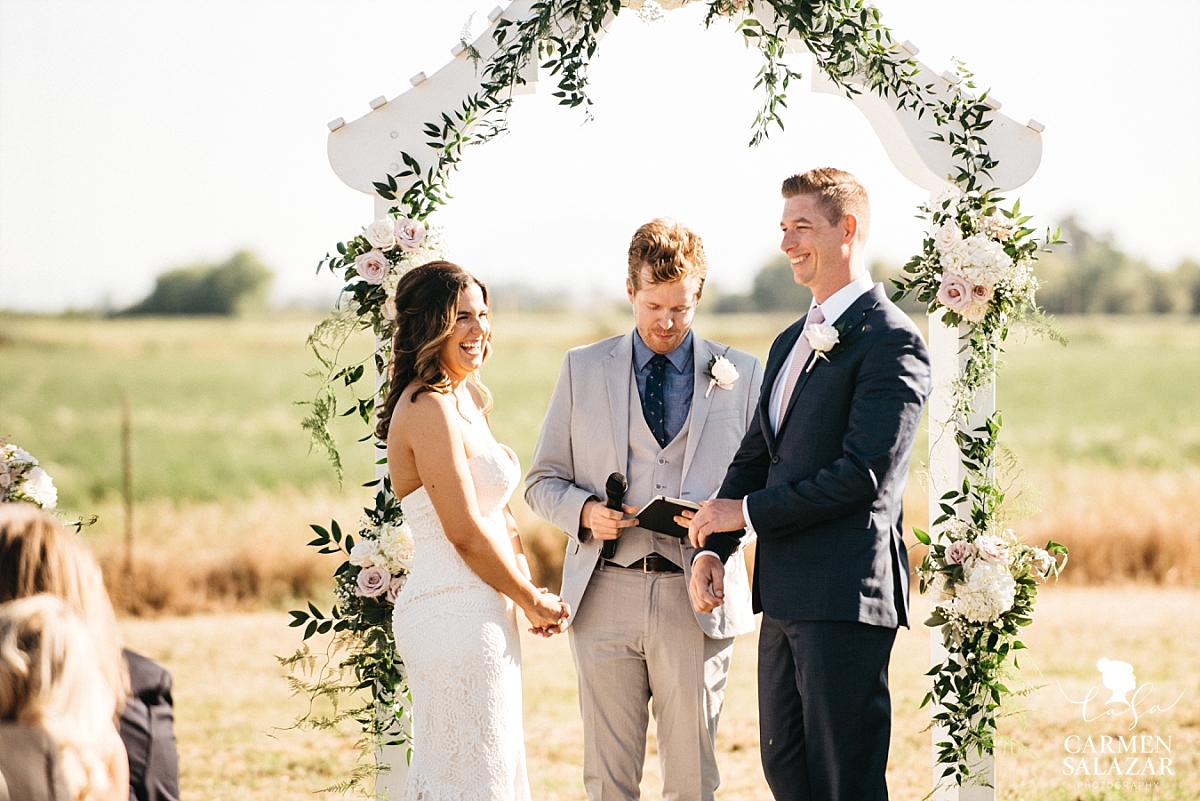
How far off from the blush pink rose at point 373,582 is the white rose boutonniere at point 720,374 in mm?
1278

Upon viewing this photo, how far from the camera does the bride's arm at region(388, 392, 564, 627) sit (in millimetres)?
3305

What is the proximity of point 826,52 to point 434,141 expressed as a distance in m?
1.43

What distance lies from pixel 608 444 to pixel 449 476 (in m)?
0.80

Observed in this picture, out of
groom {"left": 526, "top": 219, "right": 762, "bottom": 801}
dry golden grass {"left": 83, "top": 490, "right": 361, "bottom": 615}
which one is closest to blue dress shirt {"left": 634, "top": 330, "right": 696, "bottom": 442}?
groom {"left": 526, "top": 219, "right": 762, "bottom": 801}

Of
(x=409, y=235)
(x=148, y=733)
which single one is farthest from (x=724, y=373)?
(x=148, y=733)

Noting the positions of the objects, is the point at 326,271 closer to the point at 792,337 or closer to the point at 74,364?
the point at 792,337

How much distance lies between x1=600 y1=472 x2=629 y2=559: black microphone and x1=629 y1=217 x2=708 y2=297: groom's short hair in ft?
2.12

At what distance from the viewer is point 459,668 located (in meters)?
3.35

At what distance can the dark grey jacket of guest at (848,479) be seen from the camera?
336 centimetres

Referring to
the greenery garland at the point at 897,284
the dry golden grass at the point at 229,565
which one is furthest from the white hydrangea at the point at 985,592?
the dry golden grass at the point at 229,565

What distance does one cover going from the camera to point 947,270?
4.00 metres

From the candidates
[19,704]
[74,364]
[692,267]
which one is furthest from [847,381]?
[74,364]

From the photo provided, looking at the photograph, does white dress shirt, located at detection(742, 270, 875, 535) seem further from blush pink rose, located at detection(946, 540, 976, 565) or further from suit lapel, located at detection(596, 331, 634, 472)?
blush pink rose, located at detection(946, 540, 976, 565)

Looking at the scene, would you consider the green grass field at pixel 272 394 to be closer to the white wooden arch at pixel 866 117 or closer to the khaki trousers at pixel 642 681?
the white wooden arch at pixel 866 117
